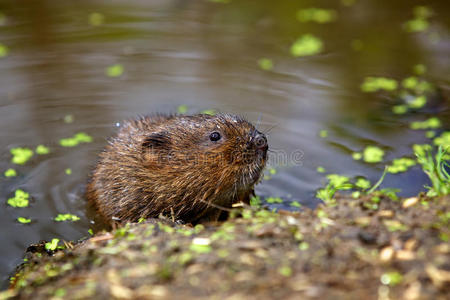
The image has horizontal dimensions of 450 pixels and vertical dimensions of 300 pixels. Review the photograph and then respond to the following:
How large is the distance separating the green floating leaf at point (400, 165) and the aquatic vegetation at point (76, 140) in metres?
4.51

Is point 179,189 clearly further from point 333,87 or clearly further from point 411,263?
point 333,87

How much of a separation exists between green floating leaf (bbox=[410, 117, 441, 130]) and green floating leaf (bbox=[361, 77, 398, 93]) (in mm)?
1237

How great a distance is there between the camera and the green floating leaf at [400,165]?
6.72m

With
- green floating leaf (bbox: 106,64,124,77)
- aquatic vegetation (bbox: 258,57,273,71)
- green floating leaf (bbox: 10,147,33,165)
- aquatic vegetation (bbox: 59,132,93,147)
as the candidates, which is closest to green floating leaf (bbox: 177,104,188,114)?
aquatic vegetation (bbox: 59,132,93,147)

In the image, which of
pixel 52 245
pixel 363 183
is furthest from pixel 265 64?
pixel 52 245

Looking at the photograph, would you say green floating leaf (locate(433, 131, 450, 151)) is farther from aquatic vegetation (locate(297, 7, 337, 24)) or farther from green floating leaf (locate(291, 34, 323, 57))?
aquatic vegetation (locate(297, 7, 337, 24))

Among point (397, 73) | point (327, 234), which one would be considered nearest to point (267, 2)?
point (397, 73)

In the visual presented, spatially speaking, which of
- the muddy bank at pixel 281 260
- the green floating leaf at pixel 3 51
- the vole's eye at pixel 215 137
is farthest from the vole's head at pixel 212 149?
the green floating leaf at pixel 3 51

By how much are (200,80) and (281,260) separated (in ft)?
20.7

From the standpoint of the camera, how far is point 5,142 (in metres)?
7.34

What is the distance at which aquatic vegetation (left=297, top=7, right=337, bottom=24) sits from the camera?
1170 cm

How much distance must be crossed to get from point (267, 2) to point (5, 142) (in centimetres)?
779

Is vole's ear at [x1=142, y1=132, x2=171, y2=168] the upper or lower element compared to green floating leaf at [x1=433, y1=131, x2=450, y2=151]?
lower

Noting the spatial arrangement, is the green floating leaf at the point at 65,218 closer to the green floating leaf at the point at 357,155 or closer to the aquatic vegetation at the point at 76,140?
the aquatic vegetation at the point at 76,140
